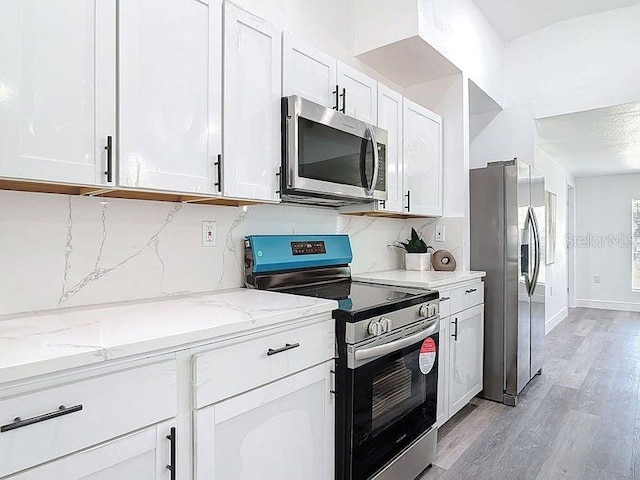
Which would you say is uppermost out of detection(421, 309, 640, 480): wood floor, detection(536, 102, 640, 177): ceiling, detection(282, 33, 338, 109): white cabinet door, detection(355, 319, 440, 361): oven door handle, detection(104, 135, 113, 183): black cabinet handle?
detection(536, 102, 640, 177): ceiling

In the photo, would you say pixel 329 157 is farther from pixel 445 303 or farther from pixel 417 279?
pixel 445 303

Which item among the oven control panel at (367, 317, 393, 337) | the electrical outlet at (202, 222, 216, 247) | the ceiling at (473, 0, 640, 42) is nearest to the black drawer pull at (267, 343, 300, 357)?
the oven control panel at (367, 317, 393, 337)

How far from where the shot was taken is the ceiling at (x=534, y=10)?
11.3 feet

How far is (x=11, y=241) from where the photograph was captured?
1.34m

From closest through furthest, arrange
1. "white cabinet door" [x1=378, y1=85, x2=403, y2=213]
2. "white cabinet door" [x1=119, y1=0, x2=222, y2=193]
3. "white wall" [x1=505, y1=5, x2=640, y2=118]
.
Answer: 1. "white cabinet door" [x1=119, y1=0, x2=222, y2=193]
2. "white cabinet door" [x1=378, y1=85, x2=403, y2=213]
3. "white wall" [x1=505, y1=5, x2=640, y2=118]

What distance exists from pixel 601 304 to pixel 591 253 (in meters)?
0.88

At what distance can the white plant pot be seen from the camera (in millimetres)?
3133

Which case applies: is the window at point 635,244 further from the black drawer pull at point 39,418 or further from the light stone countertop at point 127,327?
the black drawer pull at point 39,418

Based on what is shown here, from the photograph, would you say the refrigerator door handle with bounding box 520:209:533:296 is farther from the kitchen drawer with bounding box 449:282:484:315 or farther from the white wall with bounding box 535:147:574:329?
the white wall with bounding box 535:147:574:329

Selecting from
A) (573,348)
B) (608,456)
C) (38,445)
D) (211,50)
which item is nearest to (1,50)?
(211,50)

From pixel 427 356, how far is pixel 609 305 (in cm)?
649

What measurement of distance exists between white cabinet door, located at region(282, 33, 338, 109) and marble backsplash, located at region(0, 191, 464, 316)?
61cm

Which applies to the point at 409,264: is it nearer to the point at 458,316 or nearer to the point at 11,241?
the point at 458,316

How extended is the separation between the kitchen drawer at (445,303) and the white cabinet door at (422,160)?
0.65m
